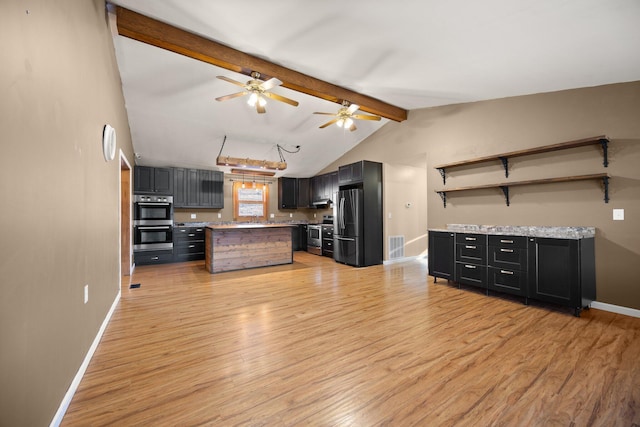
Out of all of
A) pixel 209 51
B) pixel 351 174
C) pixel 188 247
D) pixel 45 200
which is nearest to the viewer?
pixel 45 200

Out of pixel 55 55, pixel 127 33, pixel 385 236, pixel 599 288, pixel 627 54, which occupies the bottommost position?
pixel 599 288

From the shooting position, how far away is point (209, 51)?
3.28 meters

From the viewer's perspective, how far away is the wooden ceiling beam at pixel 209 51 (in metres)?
2.89

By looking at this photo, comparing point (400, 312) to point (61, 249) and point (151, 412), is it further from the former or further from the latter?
point (61, 249)

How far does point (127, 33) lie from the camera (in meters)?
2.93

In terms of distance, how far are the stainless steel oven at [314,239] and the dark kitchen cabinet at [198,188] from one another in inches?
99.6

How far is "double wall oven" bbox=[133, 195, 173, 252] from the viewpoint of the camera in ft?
19.0

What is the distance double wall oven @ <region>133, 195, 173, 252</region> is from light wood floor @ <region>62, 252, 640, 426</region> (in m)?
2.66

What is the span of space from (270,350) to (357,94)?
4.38 metres

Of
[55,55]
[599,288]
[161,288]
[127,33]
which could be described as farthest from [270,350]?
[599,288]

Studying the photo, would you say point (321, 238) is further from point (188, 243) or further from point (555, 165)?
point (555, 165)

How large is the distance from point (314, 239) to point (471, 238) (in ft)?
14.7

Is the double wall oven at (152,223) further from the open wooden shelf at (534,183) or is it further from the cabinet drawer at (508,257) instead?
the cabinet drawer at (508,257)

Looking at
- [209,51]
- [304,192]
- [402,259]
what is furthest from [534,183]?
[304,192]
